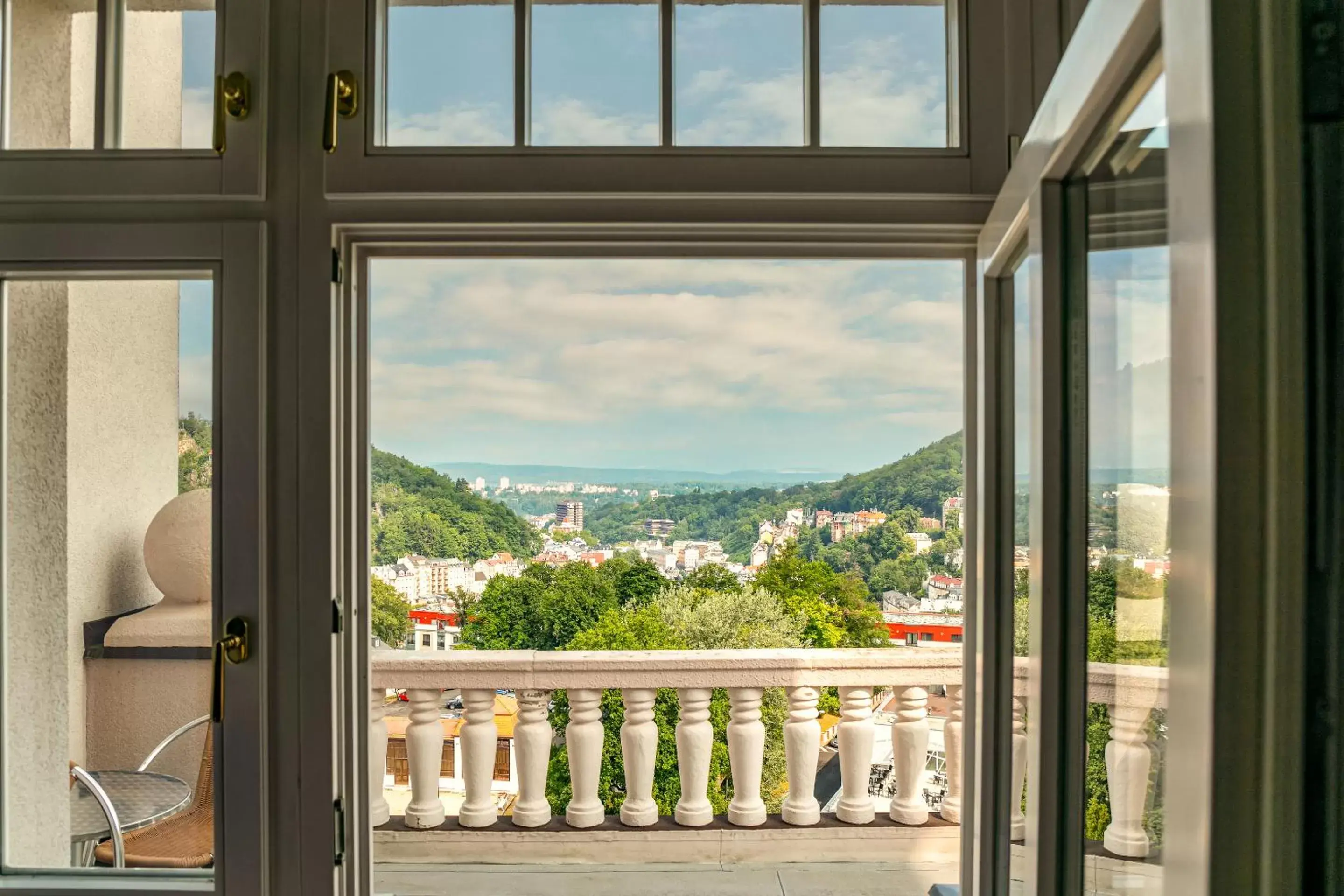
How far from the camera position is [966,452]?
59.4 inches

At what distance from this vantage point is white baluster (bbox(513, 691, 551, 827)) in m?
2.71

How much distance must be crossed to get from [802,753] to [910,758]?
327 mm

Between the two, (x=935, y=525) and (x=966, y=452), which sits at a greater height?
(x=966, y=452)

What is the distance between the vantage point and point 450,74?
1.52m

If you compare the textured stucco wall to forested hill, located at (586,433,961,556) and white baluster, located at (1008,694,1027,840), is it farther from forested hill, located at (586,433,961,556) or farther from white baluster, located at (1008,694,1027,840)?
forested hill, located at (586,433,961,556)

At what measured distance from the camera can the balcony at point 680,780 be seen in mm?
2668

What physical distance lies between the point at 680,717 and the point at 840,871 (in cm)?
68

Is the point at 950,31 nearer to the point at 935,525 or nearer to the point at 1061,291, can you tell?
the point at 1061,291

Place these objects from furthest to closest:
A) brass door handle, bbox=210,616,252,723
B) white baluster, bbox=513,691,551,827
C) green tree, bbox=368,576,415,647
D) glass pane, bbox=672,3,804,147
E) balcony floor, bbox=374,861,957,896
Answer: green tree, bbox=368,576,415,647
white baluster, bbox=513,691,551,827
balcony floor, bbox=374,861,957,896
glass pane, bbox=672,3,804,147
brass door handle, bbox=210,616,252,723

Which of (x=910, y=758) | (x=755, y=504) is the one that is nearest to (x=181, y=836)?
(x=910, y=758)

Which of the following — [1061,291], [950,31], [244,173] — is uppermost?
[950,31]

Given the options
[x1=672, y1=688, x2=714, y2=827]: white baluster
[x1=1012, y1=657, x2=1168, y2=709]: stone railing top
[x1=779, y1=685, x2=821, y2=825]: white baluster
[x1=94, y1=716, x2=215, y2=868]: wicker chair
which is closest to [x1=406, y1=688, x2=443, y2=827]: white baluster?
[x1=672, y1=688, x2=714, y2=827]: white baluster

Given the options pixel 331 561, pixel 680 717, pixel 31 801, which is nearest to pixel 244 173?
pixel 331 561

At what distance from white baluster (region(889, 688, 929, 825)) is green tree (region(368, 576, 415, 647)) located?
170 centimetres
